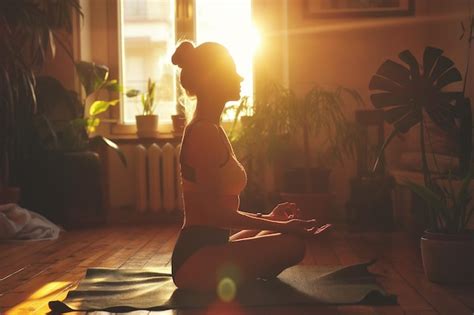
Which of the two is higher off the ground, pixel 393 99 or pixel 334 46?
pixel 334 46

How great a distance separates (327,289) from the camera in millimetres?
2434

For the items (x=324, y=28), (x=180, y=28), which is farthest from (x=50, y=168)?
(x=324, y=28)

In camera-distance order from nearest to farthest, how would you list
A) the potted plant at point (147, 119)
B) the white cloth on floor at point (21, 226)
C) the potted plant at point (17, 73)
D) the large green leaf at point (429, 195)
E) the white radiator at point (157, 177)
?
1. the large green leaf at point (429, 195)
2. the white cloth on floor at point (21, 226)
3. the potted plant at point (17, 73)
4. the white radiator at point (157, 177)
5. the potted plant at point (147, 119)

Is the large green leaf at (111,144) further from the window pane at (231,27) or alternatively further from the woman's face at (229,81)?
the woman's face at (229,81)

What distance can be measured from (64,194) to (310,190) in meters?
1.69

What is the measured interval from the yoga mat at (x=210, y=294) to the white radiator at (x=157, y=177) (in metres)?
2.07

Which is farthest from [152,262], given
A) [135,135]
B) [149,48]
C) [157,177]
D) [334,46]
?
[149,48]

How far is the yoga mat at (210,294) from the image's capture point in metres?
2.22

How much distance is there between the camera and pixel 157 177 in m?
4.91

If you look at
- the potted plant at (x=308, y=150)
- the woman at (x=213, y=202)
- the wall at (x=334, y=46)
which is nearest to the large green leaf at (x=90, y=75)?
the wall at (x=334, y=46)

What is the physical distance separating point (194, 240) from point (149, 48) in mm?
3191

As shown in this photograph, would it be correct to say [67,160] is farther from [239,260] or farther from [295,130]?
[239,260]

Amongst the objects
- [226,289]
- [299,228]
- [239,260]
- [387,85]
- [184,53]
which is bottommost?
[226,289]

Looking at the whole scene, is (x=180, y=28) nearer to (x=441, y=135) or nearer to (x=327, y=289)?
(x=441, y=135)
